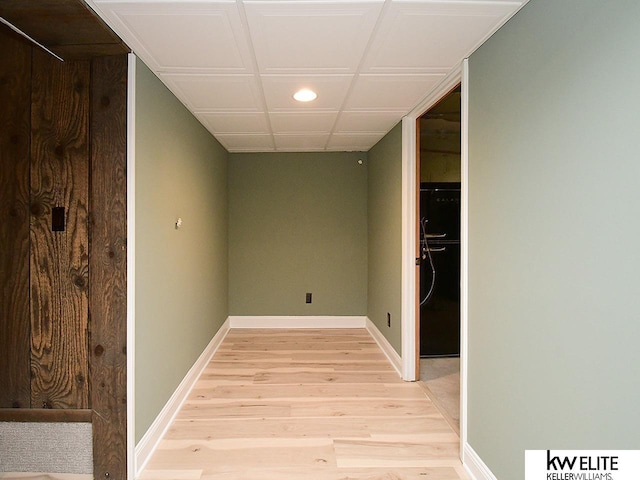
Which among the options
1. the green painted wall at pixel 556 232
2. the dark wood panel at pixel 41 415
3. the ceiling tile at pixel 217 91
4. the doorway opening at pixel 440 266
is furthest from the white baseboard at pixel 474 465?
the ceiling tile at pixel 217 91

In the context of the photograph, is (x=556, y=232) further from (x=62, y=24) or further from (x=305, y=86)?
(x=62, y=24)

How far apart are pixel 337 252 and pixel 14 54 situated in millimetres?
3637

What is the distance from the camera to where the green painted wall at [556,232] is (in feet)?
3.69

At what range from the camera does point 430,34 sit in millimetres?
1848

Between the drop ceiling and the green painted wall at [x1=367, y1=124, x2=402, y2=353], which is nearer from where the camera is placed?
the drop ceiling

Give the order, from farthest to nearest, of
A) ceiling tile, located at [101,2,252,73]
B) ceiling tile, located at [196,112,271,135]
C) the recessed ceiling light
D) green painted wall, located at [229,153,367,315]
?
green painted wall, located at [229,153,367,315]
ceiling tile, located at [196,112,271,135]
the recessed ceiling light
ceiling tile, located at [101,2,252,73]

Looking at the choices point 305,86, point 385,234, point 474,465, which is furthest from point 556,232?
point 385,234

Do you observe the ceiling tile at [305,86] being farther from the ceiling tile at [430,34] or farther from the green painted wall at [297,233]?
the green painted wall at [297,233]

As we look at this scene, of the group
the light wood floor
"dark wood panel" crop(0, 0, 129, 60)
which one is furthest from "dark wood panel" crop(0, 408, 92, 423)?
"dark wood panel" crop(0, 0, 129, 60)

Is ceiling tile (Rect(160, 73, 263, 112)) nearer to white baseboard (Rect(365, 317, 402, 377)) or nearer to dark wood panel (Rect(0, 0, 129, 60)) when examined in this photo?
dark wood panel (Rect(0, 0, 129, 60))

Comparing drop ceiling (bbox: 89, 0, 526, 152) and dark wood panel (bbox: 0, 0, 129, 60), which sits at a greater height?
drop ceiling (bbox: 89, 0, 526, 152)

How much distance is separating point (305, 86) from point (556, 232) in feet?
5.73

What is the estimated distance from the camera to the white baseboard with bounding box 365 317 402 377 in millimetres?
3486

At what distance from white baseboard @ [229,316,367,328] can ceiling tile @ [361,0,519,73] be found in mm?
3347
